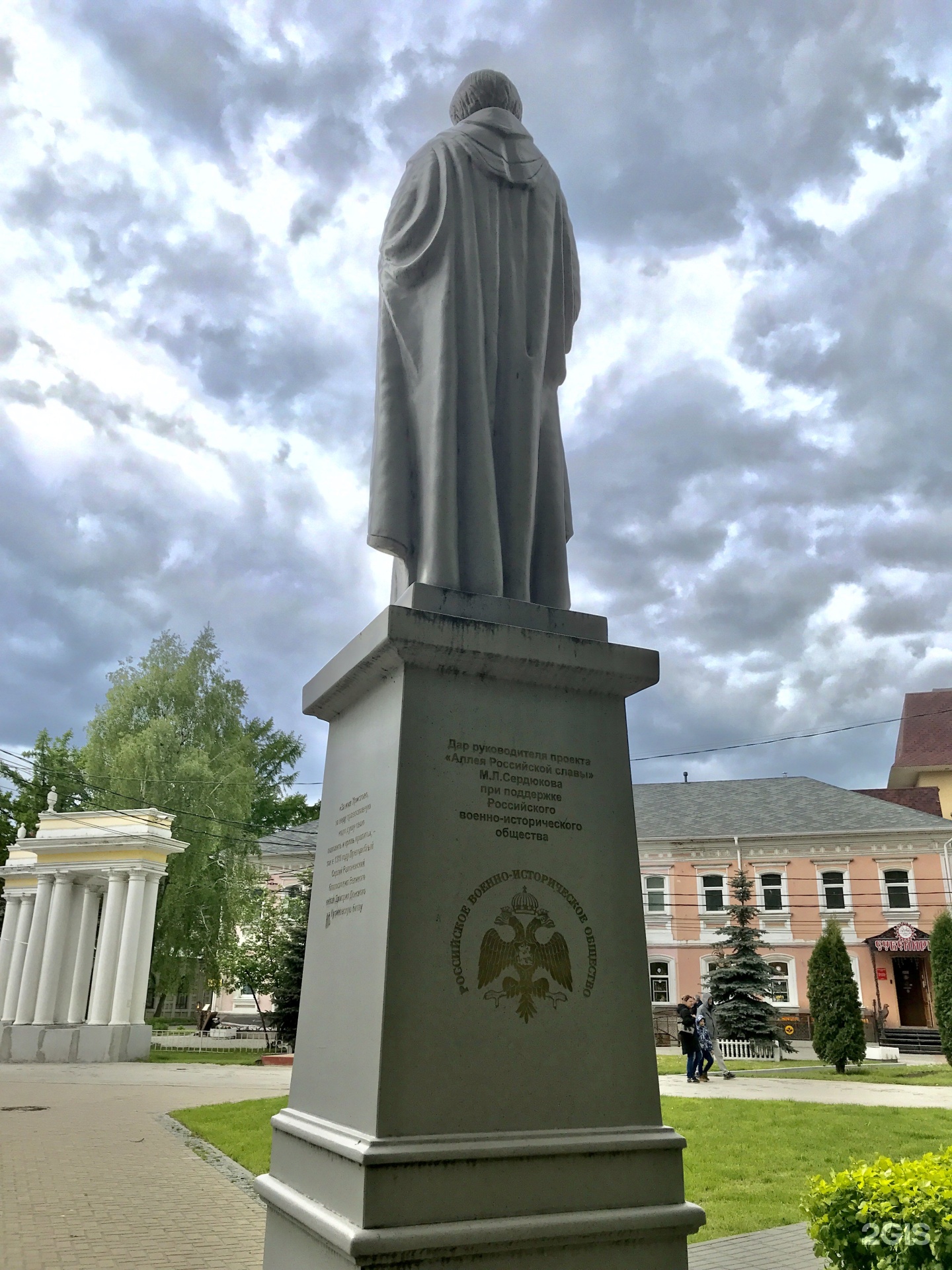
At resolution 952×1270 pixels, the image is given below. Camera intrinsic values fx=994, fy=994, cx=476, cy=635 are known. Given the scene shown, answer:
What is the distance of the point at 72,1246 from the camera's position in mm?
6465

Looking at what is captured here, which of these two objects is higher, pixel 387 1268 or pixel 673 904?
pixel 673 904

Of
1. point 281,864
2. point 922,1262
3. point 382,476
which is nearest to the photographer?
point 922,1262

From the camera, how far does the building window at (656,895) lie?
39.2 meters

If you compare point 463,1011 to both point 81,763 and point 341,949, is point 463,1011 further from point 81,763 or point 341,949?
point 81,763

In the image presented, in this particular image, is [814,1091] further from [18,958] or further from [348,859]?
[18,958]

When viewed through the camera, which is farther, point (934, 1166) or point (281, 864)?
point (281, 864)

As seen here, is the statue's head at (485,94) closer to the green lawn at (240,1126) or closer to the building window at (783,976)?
the green lawn at (240,1126)

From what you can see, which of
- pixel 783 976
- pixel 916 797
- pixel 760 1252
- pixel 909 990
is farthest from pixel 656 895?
pixel 760 1252

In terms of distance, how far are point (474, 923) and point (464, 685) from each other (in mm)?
873

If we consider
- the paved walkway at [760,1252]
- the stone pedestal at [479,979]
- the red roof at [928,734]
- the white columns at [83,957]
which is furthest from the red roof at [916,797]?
the stone pedestal at [479,979]

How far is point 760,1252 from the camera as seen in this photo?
5.98 metres

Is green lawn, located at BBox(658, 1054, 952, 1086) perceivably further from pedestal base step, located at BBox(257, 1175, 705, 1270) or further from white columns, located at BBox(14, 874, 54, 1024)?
pedestal base step, located at BBox(257, 1175, 705, 1270)

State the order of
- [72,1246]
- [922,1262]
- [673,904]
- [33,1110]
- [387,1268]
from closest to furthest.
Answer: [387,1268] → [922,1262] → [72,1246] → [33,1110] → [673,904]

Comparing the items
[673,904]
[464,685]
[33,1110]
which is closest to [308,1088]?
[464,685]
